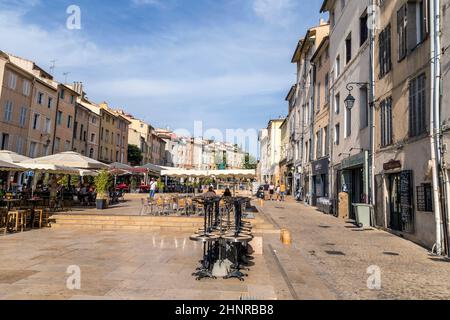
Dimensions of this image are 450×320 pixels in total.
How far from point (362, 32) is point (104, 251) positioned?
15.3 metres

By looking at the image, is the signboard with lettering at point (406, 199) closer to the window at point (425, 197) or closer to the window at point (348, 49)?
the window at point (425, 197)

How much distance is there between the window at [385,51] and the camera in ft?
43.5

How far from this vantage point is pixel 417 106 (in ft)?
35.6

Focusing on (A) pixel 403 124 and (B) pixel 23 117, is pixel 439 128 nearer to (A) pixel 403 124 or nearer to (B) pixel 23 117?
(A) pixel 403 124

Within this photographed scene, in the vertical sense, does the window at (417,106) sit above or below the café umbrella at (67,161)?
above

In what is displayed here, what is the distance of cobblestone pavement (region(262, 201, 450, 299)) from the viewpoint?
5832mm

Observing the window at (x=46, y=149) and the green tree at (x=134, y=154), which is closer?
the window at (x=46, y=149)

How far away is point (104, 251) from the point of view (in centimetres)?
855

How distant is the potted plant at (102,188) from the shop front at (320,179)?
13.7m

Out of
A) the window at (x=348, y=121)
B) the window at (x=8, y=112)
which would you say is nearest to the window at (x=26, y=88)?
the window at (x=8, y=112)

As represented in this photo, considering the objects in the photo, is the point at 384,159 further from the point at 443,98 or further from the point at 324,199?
the point at 324,199

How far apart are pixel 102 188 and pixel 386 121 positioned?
13081 mm

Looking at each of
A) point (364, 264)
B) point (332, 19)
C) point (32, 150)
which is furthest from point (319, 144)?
point (32, 150)

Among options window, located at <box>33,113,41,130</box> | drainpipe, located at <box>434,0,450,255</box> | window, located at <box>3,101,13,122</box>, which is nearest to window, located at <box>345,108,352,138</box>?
drainpipe, located at <box>434,0,450,255</box>
